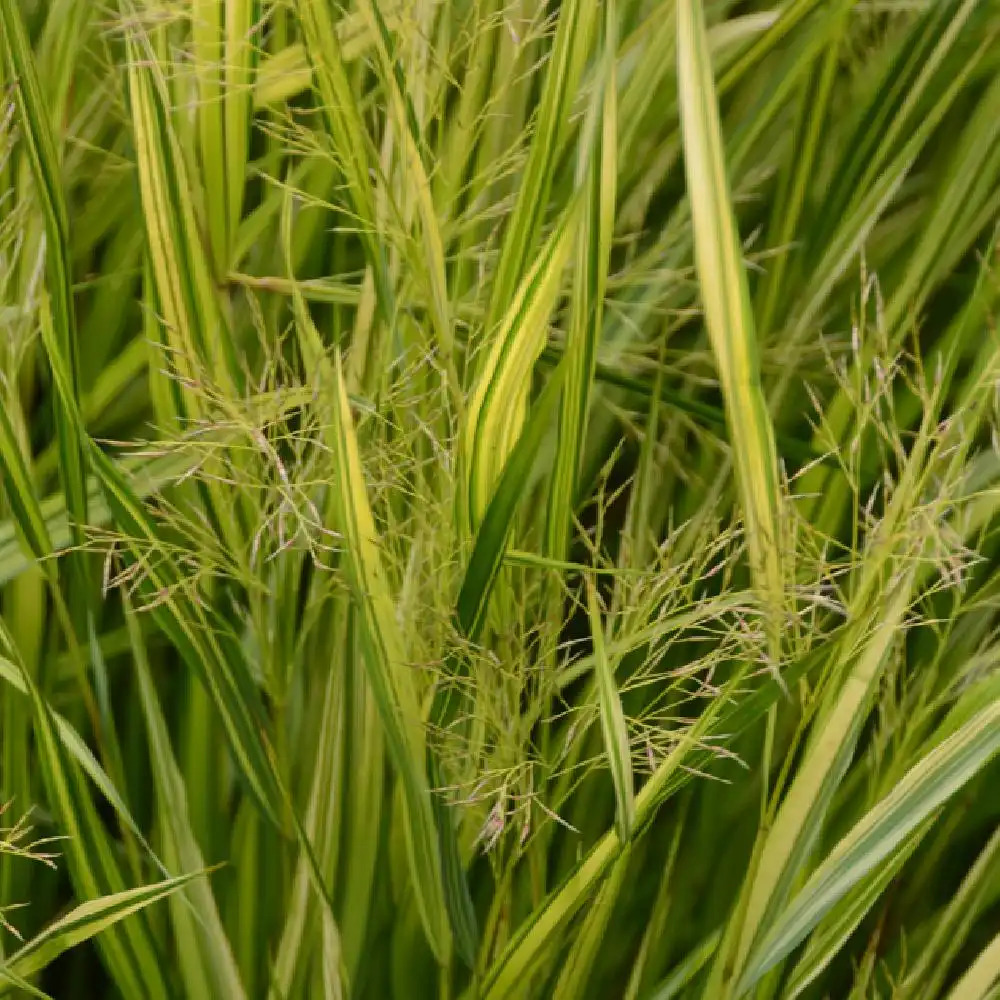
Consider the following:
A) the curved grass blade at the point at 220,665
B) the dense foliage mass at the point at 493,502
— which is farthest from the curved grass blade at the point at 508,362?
the curved grass blade at the point at 220,665

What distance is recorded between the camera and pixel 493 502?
13.8 inches

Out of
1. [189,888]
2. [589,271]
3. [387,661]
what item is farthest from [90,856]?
[589,271]

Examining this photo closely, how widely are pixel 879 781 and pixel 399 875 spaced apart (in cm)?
19

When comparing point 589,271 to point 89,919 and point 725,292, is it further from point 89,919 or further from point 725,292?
point 89,919

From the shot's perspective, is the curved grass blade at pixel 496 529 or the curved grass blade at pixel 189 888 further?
the curved grass blade at pixel 189 888

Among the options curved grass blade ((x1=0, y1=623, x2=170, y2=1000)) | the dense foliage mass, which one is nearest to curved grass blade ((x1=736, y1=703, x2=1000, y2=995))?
the dense foliage mass

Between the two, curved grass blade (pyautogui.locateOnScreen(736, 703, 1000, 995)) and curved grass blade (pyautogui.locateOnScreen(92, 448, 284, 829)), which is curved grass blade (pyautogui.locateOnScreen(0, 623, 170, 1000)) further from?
curved grass blade (pyautogui.locateOnScreen(736, 703, 1000, 995))

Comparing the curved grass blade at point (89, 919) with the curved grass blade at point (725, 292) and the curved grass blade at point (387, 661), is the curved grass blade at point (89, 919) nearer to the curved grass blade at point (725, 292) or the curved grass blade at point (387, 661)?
the curved grass blade at point (387, 661)

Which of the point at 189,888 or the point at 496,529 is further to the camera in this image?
the point at 189,888

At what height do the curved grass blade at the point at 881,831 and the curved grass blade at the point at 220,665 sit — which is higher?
the curved grass blade at the point at 220,665

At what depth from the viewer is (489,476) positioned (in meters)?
0.36

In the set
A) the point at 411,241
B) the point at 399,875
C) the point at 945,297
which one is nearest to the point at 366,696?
the point at 399,875

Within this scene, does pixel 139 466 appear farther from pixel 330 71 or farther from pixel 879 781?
pixel 879 781

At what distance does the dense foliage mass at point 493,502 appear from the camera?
368 millimetres
